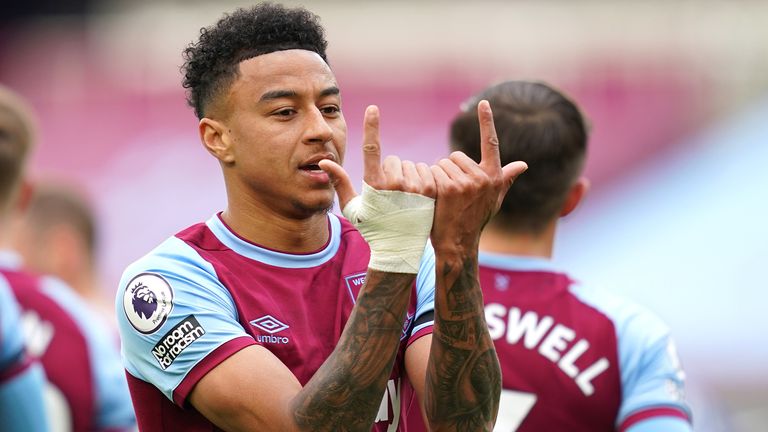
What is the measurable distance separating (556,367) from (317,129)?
1.38 m

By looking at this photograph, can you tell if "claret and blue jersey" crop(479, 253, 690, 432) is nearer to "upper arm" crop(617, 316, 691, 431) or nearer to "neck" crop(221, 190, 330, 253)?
"upper arm" crop(617, 316, 691, 431)

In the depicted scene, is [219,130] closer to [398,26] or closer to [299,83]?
[299,83]

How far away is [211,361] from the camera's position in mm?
3283

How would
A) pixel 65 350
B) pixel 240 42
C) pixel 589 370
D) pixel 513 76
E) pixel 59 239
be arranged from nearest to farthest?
pixel 240 42 → pixel 589 370 → pixel 65 350 → pixel 59 239 → pixel 513 76

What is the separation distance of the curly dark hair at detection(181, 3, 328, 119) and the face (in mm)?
45

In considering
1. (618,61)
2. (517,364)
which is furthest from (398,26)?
(517,364)

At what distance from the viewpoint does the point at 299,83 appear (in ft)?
11.5

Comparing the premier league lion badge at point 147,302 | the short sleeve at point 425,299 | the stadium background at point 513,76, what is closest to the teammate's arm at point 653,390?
the short sleeve at point 425,299

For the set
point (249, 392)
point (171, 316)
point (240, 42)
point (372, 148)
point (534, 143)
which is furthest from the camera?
point (534, 143)

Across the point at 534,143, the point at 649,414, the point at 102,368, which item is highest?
the point at 534,143

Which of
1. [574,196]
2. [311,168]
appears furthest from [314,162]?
[574,196]

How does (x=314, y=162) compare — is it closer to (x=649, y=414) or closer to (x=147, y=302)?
(x=147, y=302)

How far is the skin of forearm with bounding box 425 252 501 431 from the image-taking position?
3.20 meters

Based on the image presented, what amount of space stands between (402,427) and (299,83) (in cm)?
101
